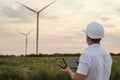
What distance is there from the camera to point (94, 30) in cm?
578

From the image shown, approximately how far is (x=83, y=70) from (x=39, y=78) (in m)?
11.3

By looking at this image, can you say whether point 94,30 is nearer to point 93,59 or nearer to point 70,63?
point 93,59

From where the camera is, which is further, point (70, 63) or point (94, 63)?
point (70, 63)

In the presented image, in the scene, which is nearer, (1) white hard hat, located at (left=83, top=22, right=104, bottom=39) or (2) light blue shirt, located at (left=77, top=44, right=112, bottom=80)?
(2) light blue shirt, located at (left=77, top=44, right=112, bottom=80)

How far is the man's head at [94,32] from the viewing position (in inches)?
228

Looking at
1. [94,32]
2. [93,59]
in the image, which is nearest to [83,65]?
[93,59]

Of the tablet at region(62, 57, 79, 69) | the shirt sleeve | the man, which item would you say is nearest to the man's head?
the man

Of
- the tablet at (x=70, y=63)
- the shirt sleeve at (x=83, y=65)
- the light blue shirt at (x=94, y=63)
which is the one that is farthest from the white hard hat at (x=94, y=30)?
the tablet at (x=70, y=63)

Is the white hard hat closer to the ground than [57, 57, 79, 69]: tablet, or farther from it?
farther from it

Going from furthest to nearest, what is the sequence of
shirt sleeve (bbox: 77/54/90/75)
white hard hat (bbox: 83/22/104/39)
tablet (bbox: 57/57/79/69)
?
tablet (bbox: 57/57/79/69) < white hard hat (bbox: 83/22/104/39) < shirt sleeve (bbox: 77/54/90/75)

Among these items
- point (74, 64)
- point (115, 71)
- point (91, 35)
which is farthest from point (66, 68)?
point (115, 71)

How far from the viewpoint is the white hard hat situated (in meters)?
5.78

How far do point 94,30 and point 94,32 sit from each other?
3 centimetres

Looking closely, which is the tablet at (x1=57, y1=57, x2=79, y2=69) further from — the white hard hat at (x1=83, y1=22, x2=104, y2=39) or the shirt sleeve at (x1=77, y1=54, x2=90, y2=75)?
the white hard hat at (x1=83, y1=22, x2=104, y2=39)
